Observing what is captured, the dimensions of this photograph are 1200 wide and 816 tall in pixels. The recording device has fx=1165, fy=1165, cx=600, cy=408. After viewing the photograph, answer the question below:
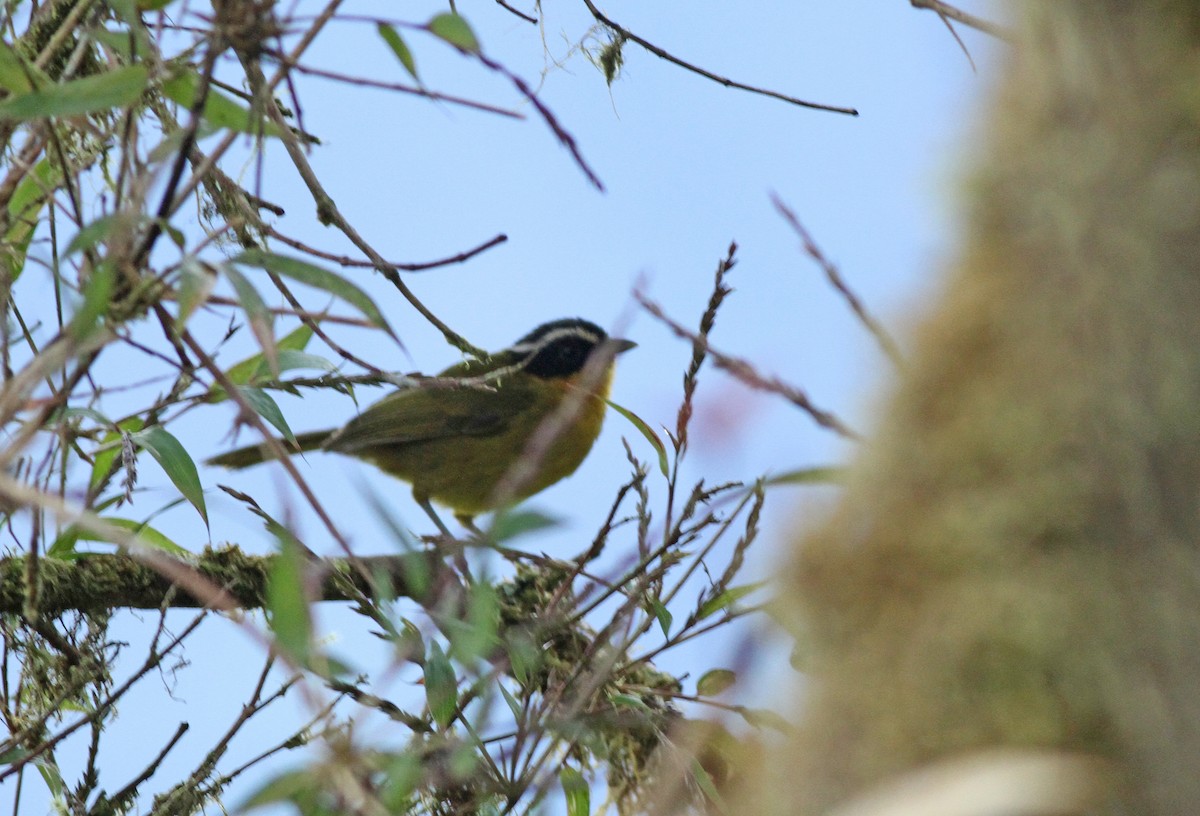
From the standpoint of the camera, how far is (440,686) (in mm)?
1808

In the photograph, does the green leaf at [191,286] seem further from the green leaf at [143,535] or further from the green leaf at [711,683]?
the green leaf at [711,683]

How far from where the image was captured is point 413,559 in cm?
163

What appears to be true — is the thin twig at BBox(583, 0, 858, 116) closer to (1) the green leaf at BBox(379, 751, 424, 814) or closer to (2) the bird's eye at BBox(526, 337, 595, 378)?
(1) the green leaf at BBox(379, 751, 424, 814)

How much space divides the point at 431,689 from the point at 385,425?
4.45 metres

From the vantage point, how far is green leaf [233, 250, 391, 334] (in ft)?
5.72

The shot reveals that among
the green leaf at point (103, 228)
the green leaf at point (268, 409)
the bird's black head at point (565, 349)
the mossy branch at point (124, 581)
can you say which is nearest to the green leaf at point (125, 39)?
the green leaf at point (103, 228)

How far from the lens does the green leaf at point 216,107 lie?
178cm

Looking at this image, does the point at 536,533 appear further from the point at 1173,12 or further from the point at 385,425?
the point at 385,425

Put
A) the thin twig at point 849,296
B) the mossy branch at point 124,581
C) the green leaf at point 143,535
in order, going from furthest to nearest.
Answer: the mossy branch at point 124,581 → the green leaf at point 143,535 → the thin twig at point 849,296

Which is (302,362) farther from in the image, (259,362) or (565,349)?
(565,349)

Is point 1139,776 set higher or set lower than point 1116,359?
lower

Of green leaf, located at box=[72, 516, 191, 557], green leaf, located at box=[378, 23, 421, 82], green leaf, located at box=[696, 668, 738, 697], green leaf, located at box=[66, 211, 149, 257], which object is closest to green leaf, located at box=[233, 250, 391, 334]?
green leaf, located at box=[66, 211, 149, 257]

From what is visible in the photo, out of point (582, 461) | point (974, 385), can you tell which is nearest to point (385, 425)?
point (582, 461)

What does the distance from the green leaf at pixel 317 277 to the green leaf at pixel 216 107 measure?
0.62 ft
